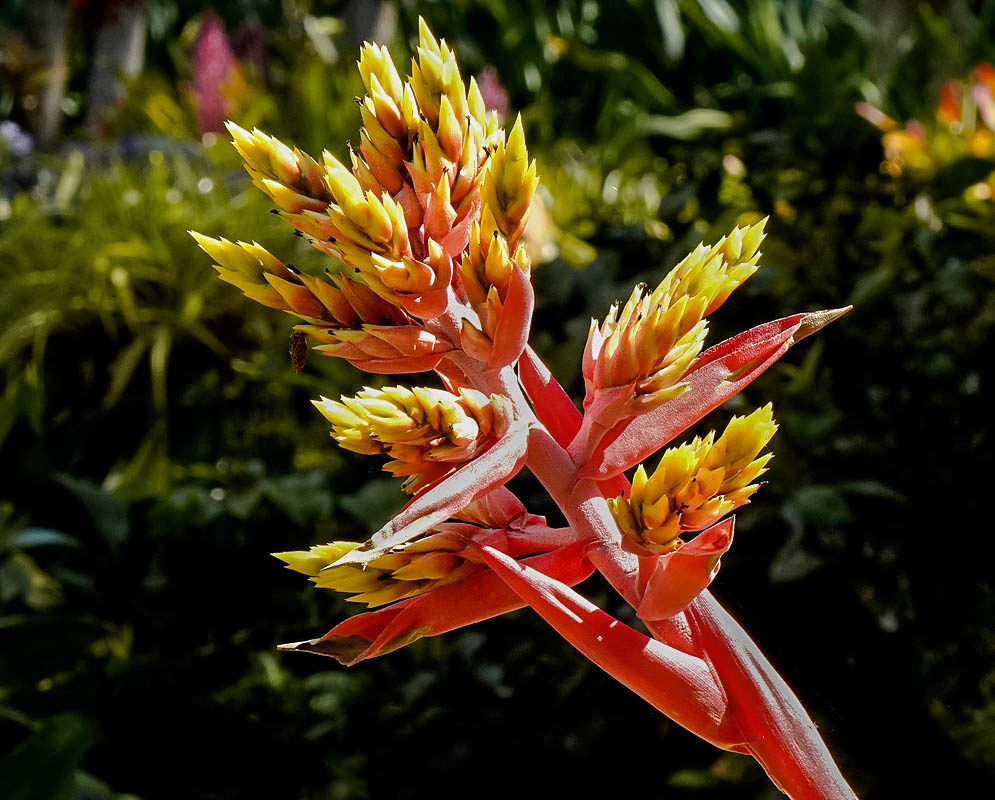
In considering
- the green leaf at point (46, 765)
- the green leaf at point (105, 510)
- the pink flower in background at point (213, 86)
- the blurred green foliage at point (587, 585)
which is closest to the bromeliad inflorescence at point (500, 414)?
the blurred green foliage at point (587, 585)

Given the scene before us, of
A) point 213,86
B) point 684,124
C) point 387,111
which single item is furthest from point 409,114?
point 213,86

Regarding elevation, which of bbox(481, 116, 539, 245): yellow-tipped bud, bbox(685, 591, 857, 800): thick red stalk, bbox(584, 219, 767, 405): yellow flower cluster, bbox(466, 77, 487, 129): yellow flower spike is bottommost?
bbox(685, 591, 857, 800): thick red stalk

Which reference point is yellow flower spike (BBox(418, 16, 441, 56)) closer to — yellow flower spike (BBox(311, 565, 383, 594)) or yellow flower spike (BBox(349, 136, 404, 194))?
yellow flower spike (BBox(349, 136, 404, 194))

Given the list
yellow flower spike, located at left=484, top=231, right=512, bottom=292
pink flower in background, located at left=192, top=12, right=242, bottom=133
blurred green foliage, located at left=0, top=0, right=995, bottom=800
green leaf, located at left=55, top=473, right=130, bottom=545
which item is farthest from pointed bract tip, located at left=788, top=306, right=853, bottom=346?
pink flower in background, located at left=192, top=12, right=242, bottom=133

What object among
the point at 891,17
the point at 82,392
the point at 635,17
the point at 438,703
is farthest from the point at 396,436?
the point at 635,17

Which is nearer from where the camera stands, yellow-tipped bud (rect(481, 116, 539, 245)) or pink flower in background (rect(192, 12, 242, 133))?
yellow-tipped bud (rect(481, 116, 539, 245))

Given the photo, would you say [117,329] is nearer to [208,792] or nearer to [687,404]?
[208,792]

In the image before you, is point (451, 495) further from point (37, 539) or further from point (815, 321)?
point (37, 539)

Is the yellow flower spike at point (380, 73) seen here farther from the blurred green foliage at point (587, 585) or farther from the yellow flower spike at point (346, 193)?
the blurred green foliage at point (587, 585)

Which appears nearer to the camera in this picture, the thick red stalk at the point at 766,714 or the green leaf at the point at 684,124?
the thick red stalk at the point at 766,714
